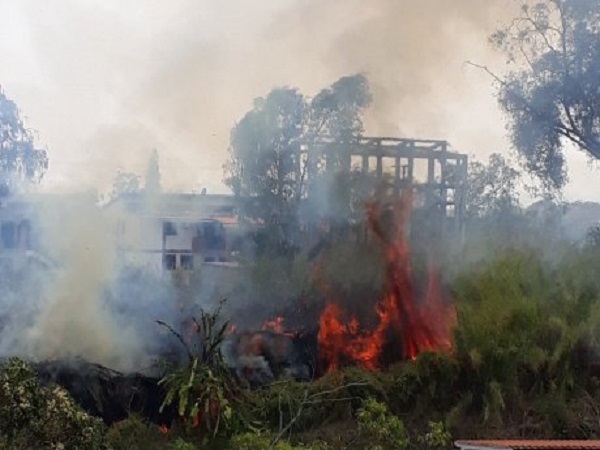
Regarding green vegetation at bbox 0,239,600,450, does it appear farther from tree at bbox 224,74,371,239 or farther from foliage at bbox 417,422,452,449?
tree at bbox 224,74,371,239

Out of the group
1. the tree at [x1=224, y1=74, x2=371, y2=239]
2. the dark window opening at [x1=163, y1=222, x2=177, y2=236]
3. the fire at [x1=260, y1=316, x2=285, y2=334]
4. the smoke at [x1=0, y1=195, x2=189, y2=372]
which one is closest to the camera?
the smoke at [x1=0, y1=195, x2=189, y2=372]

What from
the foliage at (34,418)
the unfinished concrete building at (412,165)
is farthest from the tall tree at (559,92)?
the foliage at (34,418)

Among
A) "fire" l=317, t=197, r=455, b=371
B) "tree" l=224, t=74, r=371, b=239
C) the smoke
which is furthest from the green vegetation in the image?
"tree" l=224, t=74, r=371, b=239

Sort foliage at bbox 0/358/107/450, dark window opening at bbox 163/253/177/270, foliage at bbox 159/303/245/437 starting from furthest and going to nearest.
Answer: dark window opening at bbox 163/253/177/270, foliage at bbox 159/303/245/437, foliage at bbox 0/358/107/450

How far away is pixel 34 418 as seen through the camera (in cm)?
1247

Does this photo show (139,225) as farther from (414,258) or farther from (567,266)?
(567,266)

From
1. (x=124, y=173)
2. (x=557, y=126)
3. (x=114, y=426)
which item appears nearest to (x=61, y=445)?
(x=114, y=426)

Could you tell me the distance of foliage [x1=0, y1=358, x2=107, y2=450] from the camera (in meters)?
12.3

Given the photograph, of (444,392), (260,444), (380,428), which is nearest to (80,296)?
(260,444)

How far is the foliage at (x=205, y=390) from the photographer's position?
51.9 ft

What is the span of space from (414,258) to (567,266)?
12.0 feet

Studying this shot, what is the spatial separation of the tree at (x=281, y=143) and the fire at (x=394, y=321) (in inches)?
158

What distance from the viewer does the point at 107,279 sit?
2128 cm

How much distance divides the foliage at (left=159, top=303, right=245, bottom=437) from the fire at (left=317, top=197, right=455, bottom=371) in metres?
3.46
